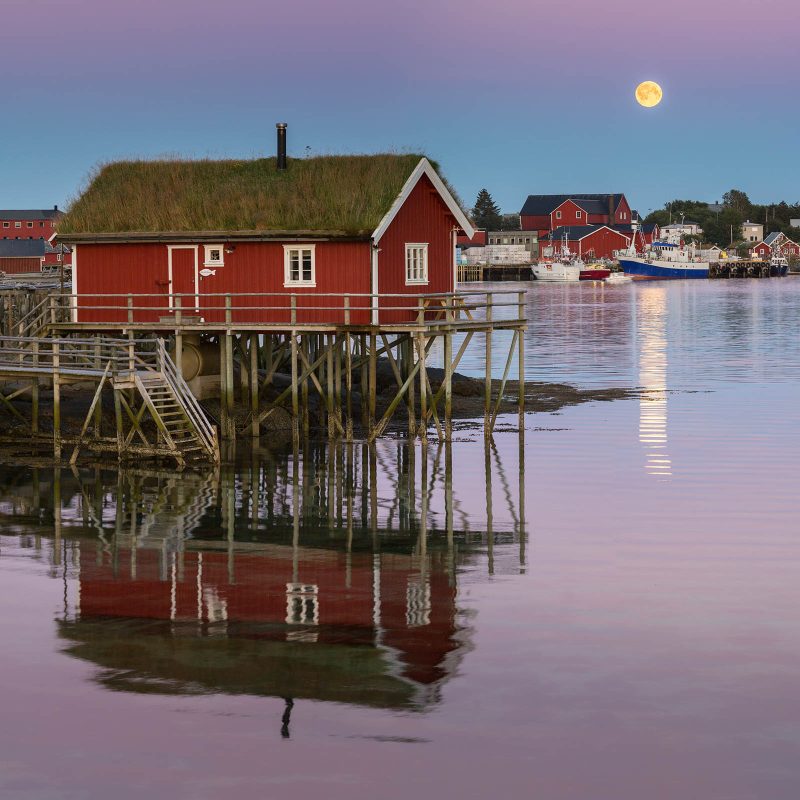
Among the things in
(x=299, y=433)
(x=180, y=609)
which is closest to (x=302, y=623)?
(x=180, y=609)

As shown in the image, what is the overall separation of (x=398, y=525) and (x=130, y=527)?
15.2ft

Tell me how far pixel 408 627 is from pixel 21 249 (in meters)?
114

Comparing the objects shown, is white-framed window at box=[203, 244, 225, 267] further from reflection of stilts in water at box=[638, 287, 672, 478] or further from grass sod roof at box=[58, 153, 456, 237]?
reflection of stilts in water at box=[638, 287, 672, 478]

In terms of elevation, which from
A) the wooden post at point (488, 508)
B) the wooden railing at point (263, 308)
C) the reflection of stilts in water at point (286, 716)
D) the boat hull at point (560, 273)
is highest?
the boat hull at point (560, 273)

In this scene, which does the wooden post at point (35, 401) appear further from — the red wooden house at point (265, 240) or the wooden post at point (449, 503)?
the wooden post at point (449, 503)

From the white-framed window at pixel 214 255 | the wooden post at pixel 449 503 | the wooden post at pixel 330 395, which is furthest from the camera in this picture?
the white-framed window at pixel 214 255

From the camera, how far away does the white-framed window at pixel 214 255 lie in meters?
A: 36.5

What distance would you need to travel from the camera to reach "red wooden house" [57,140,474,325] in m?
35.3

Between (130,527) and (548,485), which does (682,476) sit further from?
(130,527)

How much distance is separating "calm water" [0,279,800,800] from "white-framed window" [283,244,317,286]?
13.9 ft

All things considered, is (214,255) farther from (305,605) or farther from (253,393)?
(305,605)

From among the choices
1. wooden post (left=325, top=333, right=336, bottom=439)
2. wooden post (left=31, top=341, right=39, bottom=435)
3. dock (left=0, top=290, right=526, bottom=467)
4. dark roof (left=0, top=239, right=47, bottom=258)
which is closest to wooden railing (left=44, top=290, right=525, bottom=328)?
dock (left=0, top=290, right=526, bottom=467)

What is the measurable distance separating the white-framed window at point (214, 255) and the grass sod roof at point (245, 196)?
1.53ft

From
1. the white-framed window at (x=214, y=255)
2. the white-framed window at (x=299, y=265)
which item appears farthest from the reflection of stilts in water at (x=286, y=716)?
the white-framed window at (x=214, y=255)
